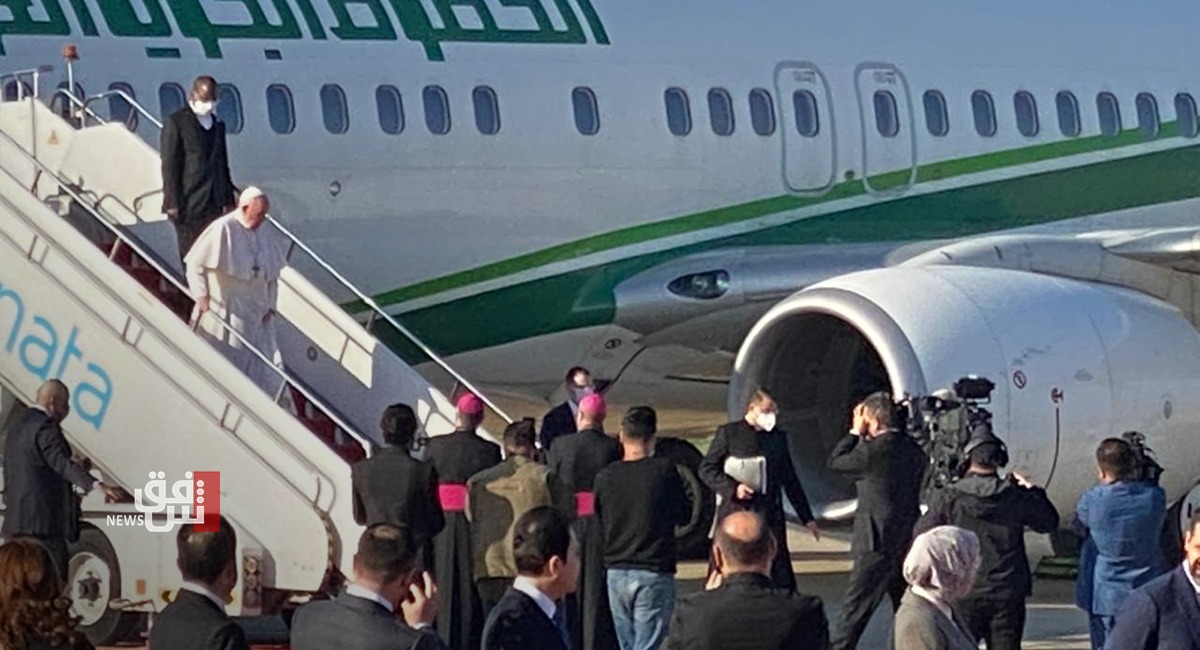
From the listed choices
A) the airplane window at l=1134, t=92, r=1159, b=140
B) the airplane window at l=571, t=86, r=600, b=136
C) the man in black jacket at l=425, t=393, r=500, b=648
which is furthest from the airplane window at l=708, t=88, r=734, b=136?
the man in black jacket at l=425, t=393, r=500, b=648

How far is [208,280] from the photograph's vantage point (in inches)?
492

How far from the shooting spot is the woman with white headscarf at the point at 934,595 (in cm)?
725

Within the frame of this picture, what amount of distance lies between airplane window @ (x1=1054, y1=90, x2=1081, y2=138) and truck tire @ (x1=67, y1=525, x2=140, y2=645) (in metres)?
7.87

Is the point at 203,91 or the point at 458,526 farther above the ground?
the point at 203,91

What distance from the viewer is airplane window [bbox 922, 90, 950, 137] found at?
56.6ft

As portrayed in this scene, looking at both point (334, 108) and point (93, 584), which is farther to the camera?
point (334, 108)

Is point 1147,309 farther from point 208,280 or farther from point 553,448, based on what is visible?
point 208,280

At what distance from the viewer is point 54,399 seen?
11781 millimetres

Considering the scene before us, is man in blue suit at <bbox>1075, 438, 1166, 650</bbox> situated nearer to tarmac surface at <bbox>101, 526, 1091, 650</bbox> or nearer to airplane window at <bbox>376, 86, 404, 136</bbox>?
tarmac surface at <bbox>101, 526, 1091, 650</bbox>

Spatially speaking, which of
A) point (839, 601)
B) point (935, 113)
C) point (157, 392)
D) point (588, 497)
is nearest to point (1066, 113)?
point (935, 113)

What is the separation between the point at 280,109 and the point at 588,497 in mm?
3805

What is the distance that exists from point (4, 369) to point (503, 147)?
391cm

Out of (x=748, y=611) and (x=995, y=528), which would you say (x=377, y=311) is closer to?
(x=995, y=528)

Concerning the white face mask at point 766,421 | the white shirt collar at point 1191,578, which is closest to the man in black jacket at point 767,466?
the white face mask at point 766,421
